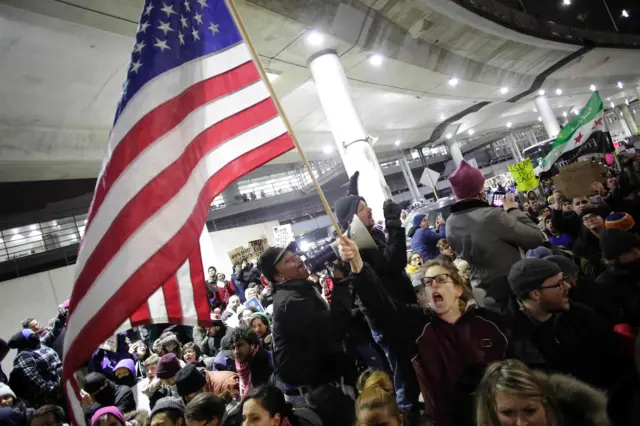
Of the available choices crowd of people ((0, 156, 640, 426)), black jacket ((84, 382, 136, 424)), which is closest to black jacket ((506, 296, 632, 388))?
crowd of people ((0, 156, 640, 426))

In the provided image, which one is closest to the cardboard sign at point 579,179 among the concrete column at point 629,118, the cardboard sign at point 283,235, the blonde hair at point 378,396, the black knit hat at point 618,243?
the black knit hat at point 618,243

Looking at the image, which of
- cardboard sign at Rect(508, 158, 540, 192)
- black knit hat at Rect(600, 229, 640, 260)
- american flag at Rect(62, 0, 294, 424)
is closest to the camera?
american flag at Rect(62, 0, 294, 424)

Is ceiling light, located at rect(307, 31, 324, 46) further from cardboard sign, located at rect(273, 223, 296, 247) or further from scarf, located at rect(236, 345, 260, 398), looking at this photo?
scarf, located at rect(236, 345, 260, 398)

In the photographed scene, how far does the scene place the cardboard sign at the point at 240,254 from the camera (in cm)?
1154

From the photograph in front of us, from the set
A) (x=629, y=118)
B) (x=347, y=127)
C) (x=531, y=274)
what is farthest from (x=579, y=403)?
(x=629, y=118)

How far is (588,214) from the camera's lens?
4301 millimetres

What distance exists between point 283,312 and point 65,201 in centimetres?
1503

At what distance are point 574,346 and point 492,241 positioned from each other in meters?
0.85

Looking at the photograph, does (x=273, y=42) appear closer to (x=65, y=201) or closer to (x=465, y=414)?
(x=465, y=414)

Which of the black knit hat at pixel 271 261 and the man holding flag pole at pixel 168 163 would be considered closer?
the man holding flag pole at pixel 168 163

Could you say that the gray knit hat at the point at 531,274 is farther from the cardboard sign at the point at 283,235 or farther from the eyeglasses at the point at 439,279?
the cardboard sign at the point at 283,235

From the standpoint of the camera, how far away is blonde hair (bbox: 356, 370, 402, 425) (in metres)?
2.03

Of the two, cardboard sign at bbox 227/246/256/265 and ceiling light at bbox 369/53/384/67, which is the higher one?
ceiling light at bbox 369/53/384/67

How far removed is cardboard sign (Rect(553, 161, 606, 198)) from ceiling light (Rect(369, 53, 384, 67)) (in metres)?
5.03
